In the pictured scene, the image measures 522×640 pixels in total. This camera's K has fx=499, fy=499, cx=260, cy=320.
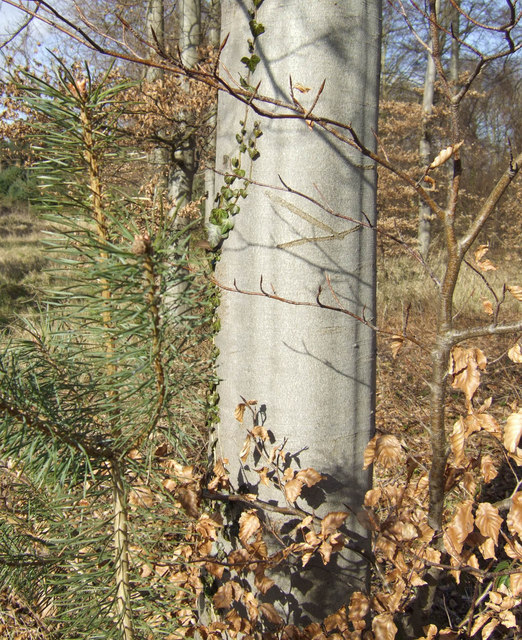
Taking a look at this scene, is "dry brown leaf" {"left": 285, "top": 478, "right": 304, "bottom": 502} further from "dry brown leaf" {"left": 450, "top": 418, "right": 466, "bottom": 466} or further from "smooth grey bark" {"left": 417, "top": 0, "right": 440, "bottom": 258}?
"smooth grey bark" {"left": 417, "top": 0, "right": 440, "bottom": 258}

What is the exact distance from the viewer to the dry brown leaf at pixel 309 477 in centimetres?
123

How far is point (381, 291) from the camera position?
676 cm

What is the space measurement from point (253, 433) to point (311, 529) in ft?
0.92

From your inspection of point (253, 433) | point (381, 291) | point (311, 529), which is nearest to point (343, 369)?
point (253, 433)

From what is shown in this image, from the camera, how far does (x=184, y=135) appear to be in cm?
497

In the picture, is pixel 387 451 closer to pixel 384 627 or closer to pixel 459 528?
pixel 459 528

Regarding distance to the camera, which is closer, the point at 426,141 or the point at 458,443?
the point at 458,443

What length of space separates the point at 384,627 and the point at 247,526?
0.45m

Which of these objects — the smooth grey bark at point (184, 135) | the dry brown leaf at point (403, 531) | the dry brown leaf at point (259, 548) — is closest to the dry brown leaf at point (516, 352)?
the dry brown leaf at point (403, 531)

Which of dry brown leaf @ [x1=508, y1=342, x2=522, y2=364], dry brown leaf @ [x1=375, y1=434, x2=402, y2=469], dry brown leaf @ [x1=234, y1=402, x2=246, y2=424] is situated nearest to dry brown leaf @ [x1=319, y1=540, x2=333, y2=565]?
dry brown leaf @ [x1=375, y1=434, x2=402, y2=469]

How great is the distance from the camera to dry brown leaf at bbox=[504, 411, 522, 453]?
1.06 meters

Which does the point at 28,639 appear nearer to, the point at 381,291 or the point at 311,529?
the point at 311,529

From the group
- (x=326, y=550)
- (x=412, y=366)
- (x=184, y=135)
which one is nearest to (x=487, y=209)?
(x=326, y=550)

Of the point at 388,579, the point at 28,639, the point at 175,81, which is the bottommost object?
the point at 28,639
